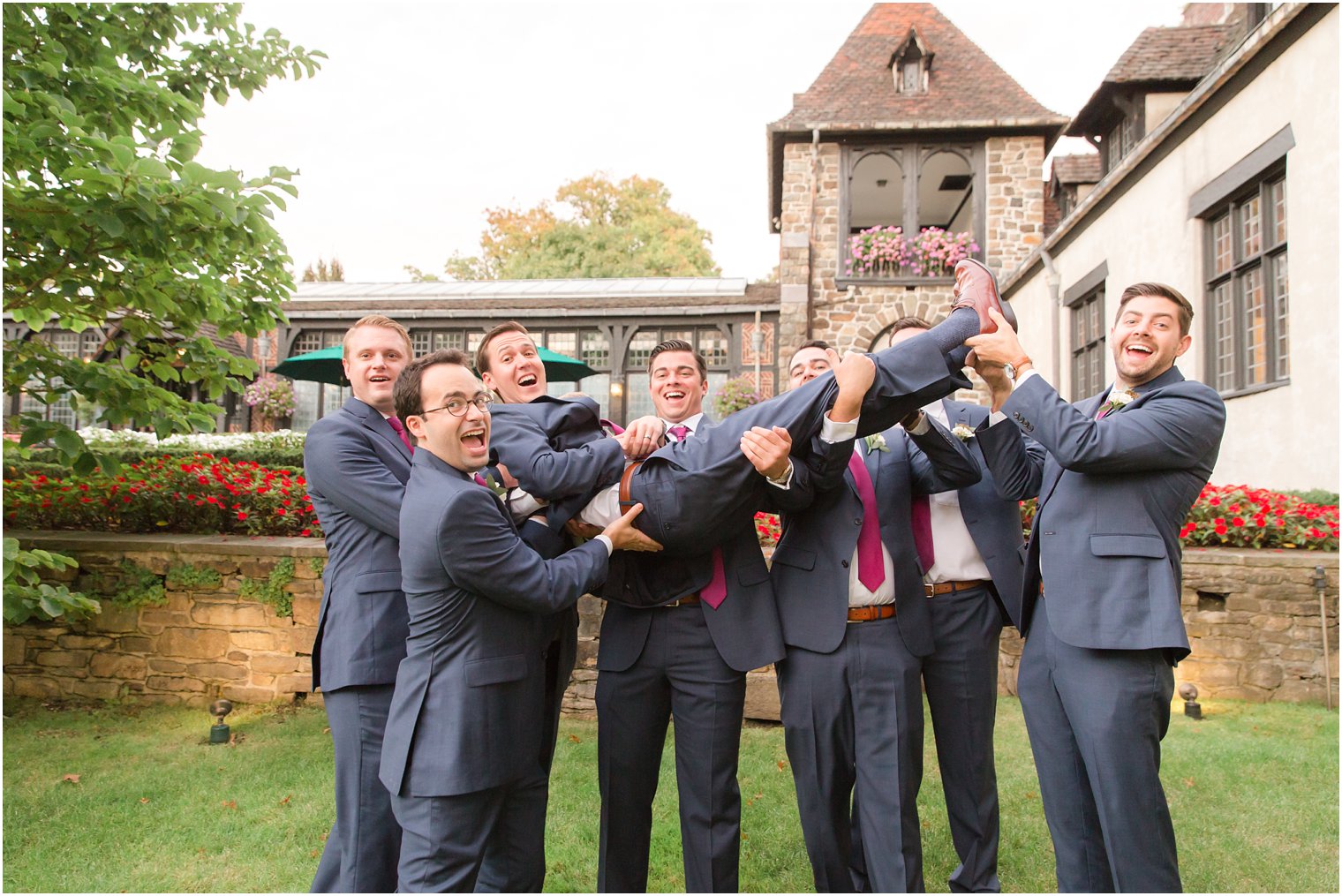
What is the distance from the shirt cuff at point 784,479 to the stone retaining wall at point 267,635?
289 centimetres

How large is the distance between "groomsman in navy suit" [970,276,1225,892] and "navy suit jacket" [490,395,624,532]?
4.80 ft

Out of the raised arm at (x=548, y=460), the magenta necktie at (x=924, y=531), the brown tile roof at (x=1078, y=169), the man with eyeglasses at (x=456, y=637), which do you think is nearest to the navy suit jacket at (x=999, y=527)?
the magenta necktie at (x=924, y=531)

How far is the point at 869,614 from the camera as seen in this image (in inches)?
119

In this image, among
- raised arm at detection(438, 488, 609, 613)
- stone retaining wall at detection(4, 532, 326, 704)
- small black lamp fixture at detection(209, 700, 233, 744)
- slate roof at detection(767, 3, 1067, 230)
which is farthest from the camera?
slate roof at detection(767, 3, 1067, 230)

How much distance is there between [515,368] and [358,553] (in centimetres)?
101

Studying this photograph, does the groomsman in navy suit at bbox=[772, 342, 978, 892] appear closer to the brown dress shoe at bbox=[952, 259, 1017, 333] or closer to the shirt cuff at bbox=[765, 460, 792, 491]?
the shirt cuff at bbox=[765, 460, 792, 491]

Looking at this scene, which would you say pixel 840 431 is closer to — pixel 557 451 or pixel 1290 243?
pixel 557 451

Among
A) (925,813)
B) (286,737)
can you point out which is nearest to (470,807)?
(925,813)

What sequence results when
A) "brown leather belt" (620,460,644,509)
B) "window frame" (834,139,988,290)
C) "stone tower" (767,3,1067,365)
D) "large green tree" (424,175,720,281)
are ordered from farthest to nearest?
"large green tree" (424,175,720,281)
"window frame" (834,139,988,290)
"stone tower" (767,3,1067,365)
"brown leather belt" (620,460,644,509)

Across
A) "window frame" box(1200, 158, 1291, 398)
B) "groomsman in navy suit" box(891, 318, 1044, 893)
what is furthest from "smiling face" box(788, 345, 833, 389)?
"window frame" box(1200, 158, 1291, 398)

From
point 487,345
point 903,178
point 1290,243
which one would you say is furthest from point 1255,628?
point 903,178

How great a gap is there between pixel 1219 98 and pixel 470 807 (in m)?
10.5

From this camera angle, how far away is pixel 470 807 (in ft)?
8.09

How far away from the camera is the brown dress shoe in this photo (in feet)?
9.86
